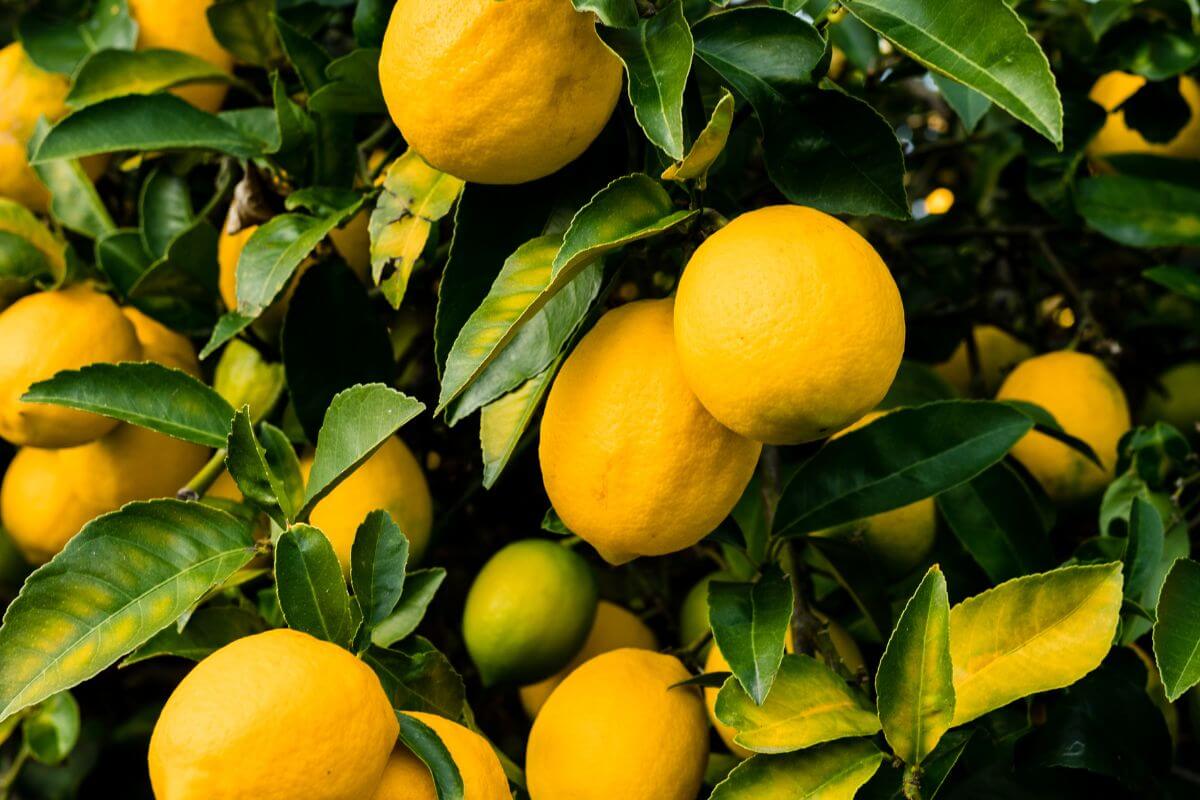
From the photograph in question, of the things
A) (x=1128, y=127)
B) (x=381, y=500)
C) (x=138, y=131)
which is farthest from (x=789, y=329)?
(x=1128, y=127)

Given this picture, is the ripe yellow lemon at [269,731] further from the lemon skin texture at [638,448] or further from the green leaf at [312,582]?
the lemon skin texture at [638,448]

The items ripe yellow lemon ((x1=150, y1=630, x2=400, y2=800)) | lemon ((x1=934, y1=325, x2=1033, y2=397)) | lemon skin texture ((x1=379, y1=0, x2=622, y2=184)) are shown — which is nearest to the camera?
ripe yellow lemon ((x1=150, y1=630, x2=400, y2=800))

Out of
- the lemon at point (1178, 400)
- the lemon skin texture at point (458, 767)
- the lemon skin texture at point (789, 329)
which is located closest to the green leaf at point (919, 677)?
the lemon skin texture at point (789, 329)

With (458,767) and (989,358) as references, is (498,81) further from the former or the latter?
(989,358)

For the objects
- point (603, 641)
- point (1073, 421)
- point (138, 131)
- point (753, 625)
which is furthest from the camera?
point (1073, 421)

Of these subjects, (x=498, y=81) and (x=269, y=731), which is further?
(x=498, y=81)

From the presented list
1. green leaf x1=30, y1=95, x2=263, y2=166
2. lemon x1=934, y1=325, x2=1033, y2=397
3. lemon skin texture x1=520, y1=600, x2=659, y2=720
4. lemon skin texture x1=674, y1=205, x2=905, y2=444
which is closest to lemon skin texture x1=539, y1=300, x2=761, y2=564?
lemon skin texture x1=674, y1=205, x2=905, y2=444

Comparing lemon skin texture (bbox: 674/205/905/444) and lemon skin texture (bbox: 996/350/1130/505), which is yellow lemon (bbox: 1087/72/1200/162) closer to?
lemon skin texture (bbox: 996/350/1130/505)

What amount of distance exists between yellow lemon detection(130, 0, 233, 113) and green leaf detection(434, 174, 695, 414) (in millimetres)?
794

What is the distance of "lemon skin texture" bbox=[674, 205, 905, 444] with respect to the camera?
77 centimetres

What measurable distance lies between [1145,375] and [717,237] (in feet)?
3.71

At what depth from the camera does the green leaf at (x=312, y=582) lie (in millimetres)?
860

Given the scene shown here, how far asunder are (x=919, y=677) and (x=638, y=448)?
282 mm

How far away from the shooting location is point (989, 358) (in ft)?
6.01
